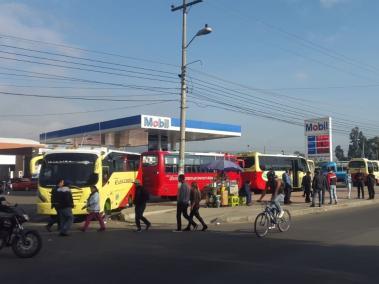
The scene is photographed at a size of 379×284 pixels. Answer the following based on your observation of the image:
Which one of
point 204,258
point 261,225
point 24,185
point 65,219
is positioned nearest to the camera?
point 204,258

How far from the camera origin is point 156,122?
1570 inches

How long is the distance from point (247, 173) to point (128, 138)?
51.3ft

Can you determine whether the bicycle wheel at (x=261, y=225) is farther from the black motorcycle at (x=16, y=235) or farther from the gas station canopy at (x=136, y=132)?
the gas station canopy at (x=136, y=132)

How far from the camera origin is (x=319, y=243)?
1248 centimetres

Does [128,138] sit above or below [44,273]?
above

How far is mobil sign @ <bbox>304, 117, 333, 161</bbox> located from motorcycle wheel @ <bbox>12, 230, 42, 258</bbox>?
3051 centimetres

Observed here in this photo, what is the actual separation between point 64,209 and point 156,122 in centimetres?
2496

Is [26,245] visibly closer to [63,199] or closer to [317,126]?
[63,199]

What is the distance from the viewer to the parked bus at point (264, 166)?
3675 centimetres

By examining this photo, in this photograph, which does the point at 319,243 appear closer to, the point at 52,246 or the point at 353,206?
the point at 52,246

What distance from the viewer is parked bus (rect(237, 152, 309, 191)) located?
3675cm

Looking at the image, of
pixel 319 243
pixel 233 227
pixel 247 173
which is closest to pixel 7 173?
pixel 247 173

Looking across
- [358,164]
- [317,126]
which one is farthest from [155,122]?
[358,164]

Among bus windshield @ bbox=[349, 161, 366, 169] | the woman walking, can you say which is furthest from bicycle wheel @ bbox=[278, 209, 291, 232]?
bus windshield @ bbox=[349, 161, 366, 169]
